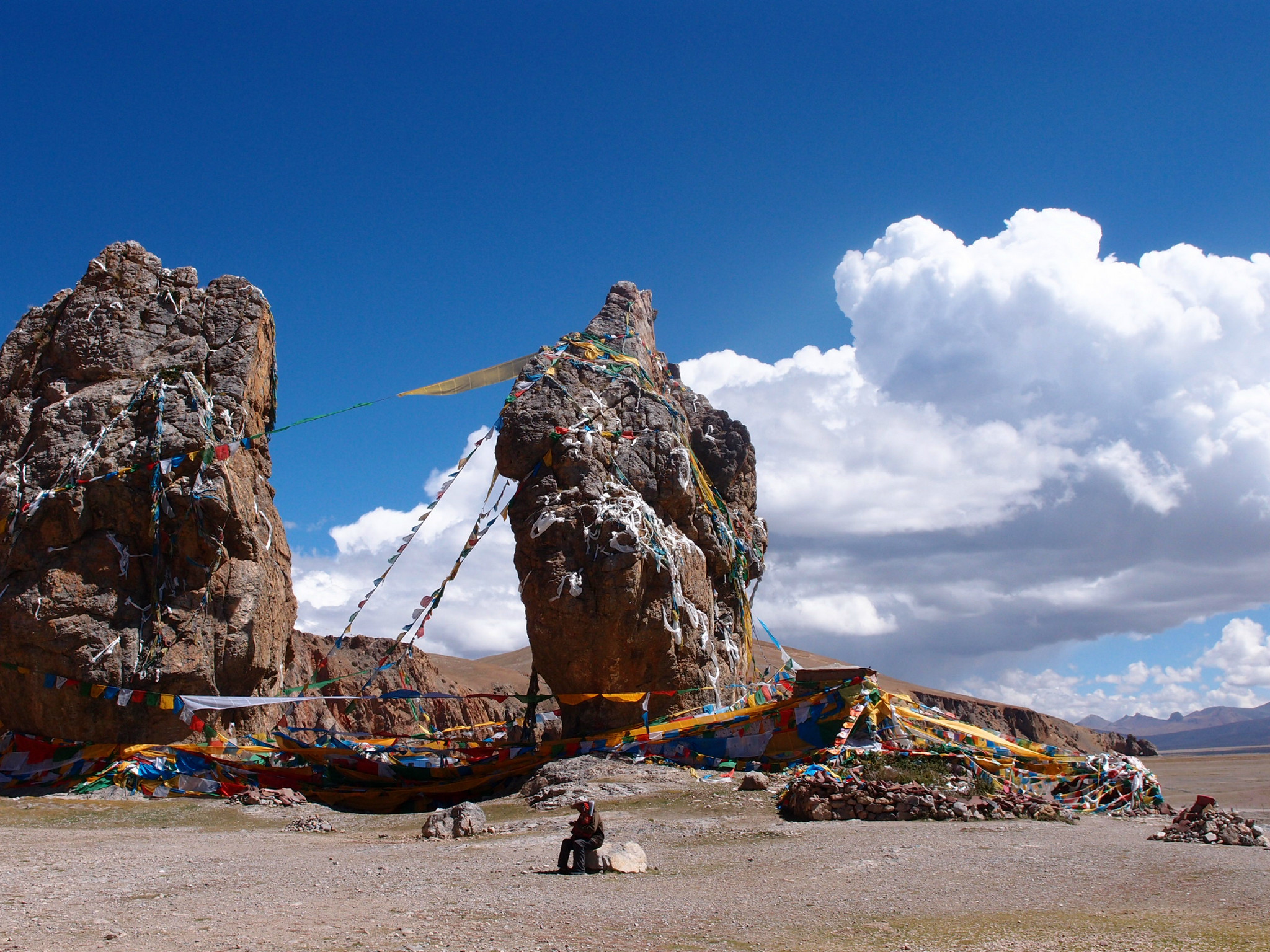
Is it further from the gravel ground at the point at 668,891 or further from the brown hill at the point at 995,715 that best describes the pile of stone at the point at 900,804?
the brown hill at the point at 995,715

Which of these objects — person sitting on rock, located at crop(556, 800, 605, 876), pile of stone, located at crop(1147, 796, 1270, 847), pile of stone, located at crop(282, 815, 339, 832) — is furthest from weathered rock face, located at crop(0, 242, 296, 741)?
pile of stone, located at crop(1147, 796, 1270, 847)

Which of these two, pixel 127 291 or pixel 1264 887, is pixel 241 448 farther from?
pixel 1264 887

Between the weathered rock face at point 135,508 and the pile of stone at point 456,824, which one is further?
the weathered rock face at point 135,508

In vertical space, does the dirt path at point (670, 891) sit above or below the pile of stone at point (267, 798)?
above

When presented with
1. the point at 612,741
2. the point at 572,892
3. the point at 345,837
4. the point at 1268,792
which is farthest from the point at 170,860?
the point at 1268,792

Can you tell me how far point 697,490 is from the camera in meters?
20.0

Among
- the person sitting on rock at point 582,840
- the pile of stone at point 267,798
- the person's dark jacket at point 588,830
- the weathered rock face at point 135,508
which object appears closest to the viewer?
the person sitting on rock at point 582,840

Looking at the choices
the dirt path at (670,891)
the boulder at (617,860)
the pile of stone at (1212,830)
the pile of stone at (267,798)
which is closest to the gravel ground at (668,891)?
the dirt path at (670,891)

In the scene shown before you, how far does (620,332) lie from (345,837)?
43.7 feet

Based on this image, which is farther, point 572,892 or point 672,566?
point 672,566

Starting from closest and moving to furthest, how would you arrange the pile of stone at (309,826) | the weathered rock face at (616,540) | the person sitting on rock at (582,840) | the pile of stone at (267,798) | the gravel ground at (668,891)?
the gravel ground at (668,891) < the person sitting on rock at (582,840) < the pile of stone at (309,826) < the pile of stone at (267,798) < the weathered rock face at (616,540)

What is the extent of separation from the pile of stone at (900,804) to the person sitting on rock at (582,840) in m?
3.87

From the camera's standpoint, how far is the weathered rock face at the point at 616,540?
16625 mm

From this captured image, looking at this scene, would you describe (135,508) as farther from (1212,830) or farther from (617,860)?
(1212,830)
